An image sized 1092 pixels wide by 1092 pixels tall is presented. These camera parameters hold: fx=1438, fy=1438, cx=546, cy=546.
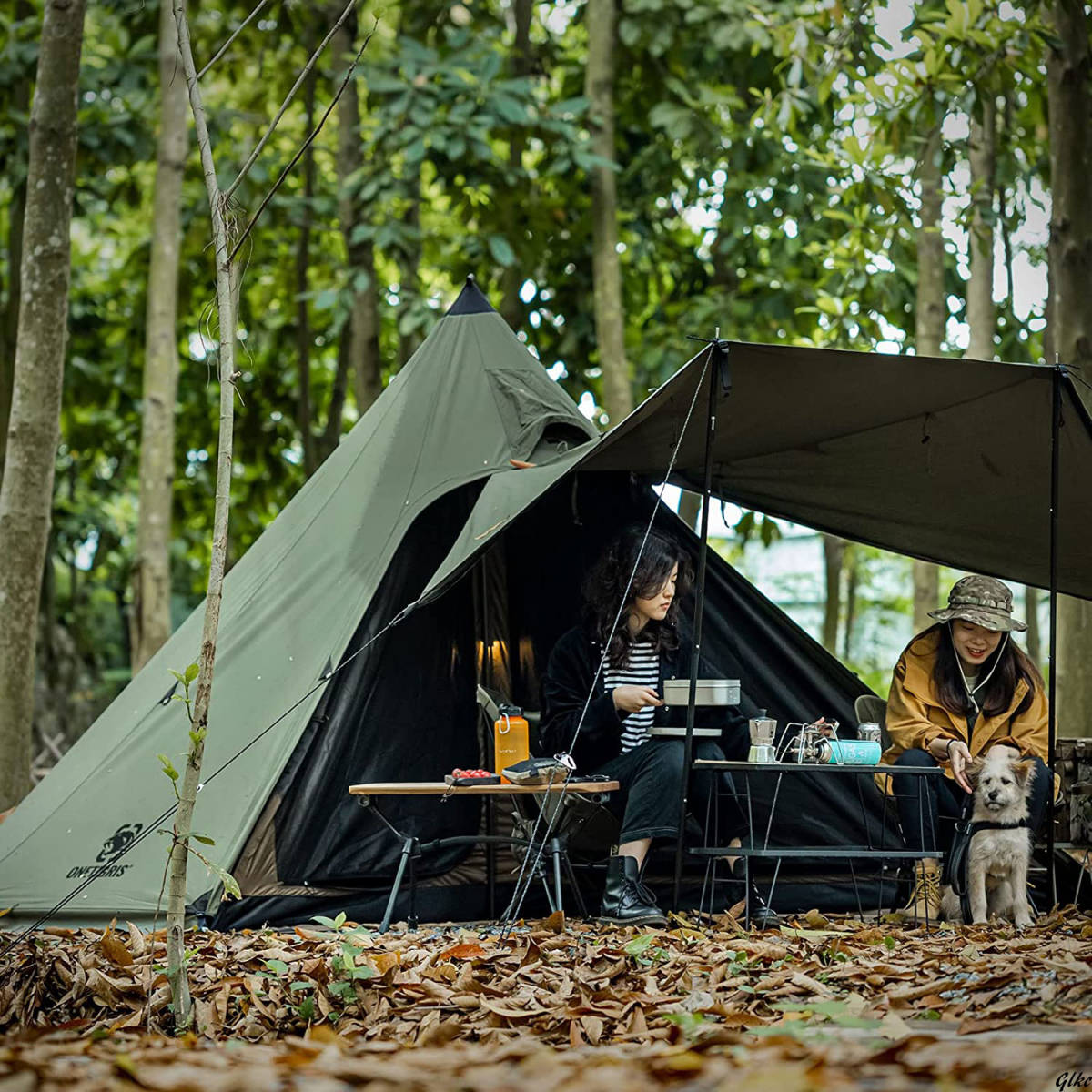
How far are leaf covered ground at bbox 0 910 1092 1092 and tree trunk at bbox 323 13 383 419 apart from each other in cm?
442

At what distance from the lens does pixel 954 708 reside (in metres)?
4.82

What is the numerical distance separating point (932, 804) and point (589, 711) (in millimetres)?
1154

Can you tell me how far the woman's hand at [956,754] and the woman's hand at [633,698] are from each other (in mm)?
903

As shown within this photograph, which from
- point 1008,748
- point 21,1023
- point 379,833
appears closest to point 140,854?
point 379,833

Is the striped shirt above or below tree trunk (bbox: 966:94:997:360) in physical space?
below

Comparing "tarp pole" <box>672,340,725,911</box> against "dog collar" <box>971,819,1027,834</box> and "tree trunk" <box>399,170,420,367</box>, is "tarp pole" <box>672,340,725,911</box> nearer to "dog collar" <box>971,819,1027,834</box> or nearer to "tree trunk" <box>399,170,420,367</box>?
"dog collar" <box>971,819,1027,834</box>

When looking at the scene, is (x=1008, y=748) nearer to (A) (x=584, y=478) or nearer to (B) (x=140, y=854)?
(A) (x=584, y=478)

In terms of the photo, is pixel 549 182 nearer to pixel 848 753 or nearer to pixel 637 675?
pixel 637 675

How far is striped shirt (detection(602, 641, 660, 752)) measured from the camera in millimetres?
4809

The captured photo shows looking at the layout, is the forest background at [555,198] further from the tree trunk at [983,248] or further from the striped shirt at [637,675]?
the striped shirt at [637,675]

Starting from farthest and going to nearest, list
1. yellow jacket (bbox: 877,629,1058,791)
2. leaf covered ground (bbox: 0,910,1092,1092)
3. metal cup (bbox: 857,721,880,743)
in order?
yellow jacket (bbox: 877,629,1058,791)
metal cup (bbox: 857,721,880,743)
leaf covered ground (bbox: 0,910,1092,1092)

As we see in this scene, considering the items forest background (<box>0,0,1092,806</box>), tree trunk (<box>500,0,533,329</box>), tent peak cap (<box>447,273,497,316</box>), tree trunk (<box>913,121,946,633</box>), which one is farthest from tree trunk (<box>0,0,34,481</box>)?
tree trunk (<box>913,121,946,633</box>)

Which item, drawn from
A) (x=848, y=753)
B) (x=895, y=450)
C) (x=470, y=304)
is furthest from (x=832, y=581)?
(x=848, y=753)

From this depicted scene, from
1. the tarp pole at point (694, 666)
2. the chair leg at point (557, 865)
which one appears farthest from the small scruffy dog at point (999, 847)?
the chair leg at point (557, 865)
